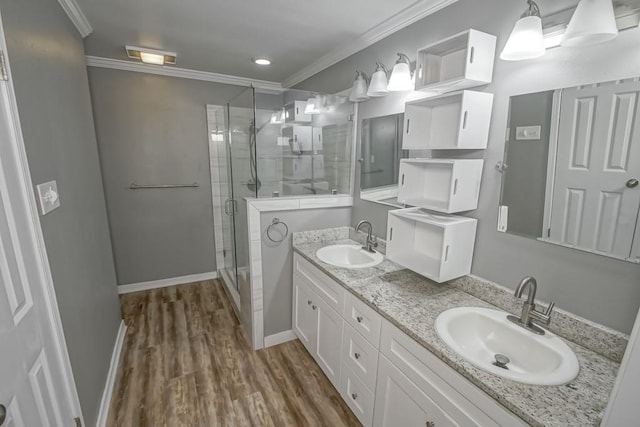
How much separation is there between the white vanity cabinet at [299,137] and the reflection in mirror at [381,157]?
44 centimetres

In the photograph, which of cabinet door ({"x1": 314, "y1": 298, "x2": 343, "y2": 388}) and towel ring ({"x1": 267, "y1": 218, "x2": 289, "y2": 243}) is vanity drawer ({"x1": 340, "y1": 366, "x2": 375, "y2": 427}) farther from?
towel ring ({"x1": 267, "y1": 218, "x2": 289, "y2": 243})

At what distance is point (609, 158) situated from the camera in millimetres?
1038

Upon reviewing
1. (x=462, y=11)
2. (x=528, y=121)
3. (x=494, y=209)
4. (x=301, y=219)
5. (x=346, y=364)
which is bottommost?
(x=346, y=364)

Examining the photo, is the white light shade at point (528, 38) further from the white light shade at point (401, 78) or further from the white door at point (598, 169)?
the white light shade at point (401, 78)

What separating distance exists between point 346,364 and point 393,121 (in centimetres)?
161

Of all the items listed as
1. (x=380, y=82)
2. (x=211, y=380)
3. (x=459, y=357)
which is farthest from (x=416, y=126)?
(x=211, y=380)

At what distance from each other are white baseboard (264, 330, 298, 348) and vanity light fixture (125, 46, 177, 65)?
2.64m

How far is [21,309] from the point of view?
944 mm

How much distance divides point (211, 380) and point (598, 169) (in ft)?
8.10

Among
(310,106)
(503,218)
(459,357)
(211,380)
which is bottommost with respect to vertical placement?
(211,380)

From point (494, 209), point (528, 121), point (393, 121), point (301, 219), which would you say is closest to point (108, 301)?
point (301, 219)

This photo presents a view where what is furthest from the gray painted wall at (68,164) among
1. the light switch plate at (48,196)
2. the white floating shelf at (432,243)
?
the white floating shelf at (432,243)

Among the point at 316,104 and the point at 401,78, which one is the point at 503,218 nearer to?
the point at 401,78

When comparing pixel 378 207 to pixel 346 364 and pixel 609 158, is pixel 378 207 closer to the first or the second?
pixel 346 364
